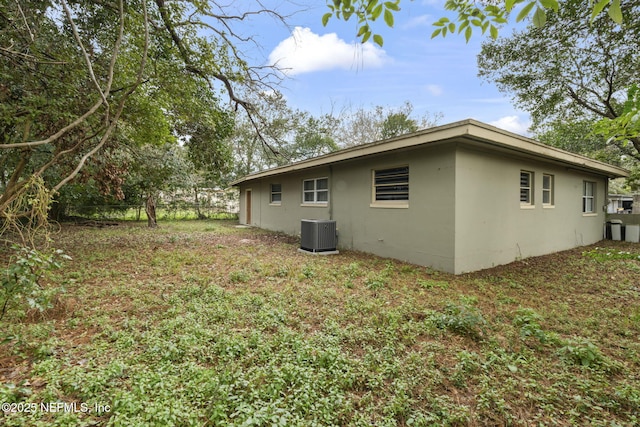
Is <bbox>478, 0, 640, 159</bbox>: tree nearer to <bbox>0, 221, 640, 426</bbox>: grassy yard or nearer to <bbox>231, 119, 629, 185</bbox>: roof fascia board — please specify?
<bbox>231, 119, 629, 185</bbox>: roof fascia board

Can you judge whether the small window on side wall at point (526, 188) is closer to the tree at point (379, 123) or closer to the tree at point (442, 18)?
the tree at point (442, 18)

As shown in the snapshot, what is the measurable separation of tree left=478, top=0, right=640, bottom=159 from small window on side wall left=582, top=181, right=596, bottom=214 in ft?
5.11

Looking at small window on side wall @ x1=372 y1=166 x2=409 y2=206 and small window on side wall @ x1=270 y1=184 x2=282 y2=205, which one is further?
small window on side wall @ x1=270 y1=184 x2=282 y2=205

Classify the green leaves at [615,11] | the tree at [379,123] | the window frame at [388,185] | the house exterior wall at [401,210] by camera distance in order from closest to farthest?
the green leaves at [615,11] → the house exterior wall at [401,210] → the window frame at [388,185] → the tree at [379,123]

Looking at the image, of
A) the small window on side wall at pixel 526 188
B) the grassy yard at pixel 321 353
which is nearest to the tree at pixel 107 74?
the grassy yard at pixel 321 353

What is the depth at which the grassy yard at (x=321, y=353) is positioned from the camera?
1.92 meters

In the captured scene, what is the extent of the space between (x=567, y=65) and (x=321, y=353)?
43.2 ft

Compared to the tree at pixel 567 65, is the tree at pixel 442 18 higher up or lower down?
lower down

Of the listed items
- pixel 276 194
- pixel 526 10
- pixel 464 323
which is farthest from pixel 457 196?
pixel 276 194

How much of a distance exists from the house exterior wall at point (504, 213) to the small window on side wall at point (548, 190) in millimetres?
106

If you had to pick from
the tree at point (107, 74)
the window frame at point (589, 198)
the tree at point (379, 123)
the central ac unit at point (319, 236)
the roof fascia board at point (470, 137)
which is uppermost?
the tree at point (379, 123)

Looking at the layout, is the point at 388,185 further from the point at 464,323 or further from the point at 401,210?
the point at 464,323

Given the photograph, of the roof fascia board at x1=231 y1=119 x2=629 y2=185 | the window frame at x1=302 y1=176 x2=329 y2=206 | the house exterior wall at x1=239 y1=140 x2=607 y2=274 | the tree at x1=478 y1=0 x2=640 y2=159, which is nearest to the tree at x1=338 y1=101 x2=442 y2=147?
the tree at x1=478 y1=0 x2=640 y2=159

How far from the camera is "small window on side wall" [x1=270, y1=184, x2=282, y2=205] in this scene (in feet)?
40.4
